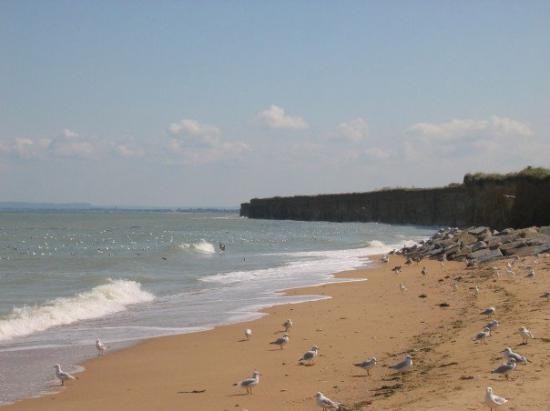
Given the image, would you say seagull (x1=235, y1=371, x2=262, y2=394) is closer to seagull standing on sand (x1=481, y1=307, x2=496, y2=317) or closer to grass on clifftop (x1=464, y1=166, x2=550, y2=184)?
seagull standing on sand (x1=481, y1=307, x2=496, y2=317)

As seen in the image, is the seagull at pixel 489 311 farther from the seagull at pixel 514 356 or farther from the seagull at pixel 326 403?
the seagull at pixel 326 403

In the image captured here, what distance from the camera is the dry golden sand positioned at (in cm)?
780

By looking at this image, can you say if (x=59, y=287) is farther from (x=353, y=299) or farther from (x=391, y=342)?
(x=391, y=342)

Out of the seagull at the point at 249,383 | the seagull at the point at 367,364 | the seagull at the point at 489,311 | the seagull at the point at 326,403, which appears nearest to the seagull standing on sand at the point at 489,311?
the seagull at the point at 489,311

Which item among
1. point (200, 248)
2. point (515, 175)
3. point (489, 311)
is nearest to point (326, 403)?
point (489, 311)

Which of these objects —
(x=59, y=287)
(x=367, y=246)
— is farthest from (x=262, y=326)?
(x=367, y=246)

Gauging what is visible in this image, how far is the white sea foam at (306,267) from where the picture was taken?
80.7 feet

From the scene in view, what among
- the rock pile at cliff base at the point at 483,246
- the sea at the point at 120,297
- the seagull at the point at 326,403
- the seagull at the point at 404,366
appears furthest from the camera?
the rock pile at cliff base at the point at 483,246

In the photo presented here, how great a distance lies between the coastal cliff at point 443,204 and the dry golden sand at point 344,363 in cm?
3089

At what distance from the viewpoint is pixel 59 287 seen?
21.4 metres

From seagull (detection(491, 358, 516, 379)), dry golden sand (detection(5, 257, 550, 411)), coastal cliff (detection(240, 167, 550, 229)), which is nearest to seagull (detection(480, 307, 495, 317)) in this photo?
dry golden sand (detection(5, 257, 550, 411))

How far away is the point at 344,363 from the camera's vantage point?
32.8ft

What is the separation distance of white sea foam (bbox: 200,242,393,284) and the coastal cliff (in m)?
13.2

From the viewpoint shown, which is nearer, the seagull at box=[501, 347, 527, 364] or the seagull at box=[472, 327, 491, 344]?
the seagull at box=[501, 347, 527, 364]
